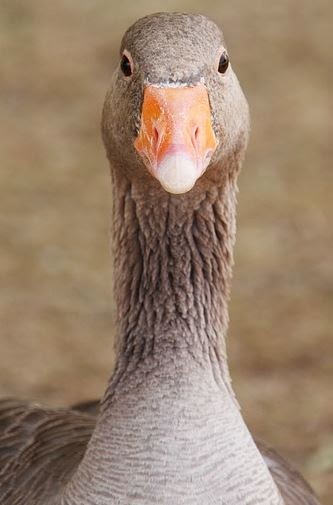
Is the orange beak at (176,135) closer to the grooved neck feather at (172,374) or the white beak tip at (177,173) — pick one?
the white beak tip at (177,173)

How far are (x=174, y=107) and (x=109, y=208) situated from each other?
399cm

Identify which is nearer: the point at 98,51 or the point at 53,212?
the point at 53,212

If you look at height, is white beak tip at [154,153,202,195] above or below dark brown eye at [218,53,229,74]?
below

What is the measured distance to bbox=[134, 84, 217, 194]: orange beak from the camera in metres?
2.62

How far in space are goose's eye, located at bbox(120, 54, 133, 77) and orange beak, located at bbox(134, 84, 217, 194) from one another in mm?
191

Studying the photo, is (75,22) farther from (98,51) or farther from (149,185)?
(149,185)

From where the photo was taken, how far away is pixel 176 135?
2695 millimetres

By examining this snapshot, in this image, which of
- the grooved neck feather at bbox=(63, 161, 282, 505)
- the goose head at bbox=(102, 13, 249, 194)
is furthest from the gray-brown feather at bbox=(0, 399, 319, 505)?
the goose head at bbox=(102, 13, 249, 194)

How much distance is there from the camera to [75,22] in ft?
28.5

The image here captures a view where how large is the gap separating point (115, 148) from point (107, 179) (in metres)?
3.83

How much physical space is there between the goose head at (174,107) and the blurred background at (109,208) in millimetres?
2267

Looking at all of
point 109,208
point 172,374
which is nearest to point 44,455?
point 172,374

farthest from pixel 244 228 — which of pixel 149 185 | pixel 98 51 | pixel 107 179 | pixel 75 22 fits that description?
pixel 149 185

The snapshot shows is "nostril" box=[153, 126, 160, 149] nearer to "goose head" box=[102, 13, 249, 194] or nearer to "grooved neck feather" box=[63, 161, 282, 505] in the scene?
"goose head" box=[102, 13, 249, 194]
